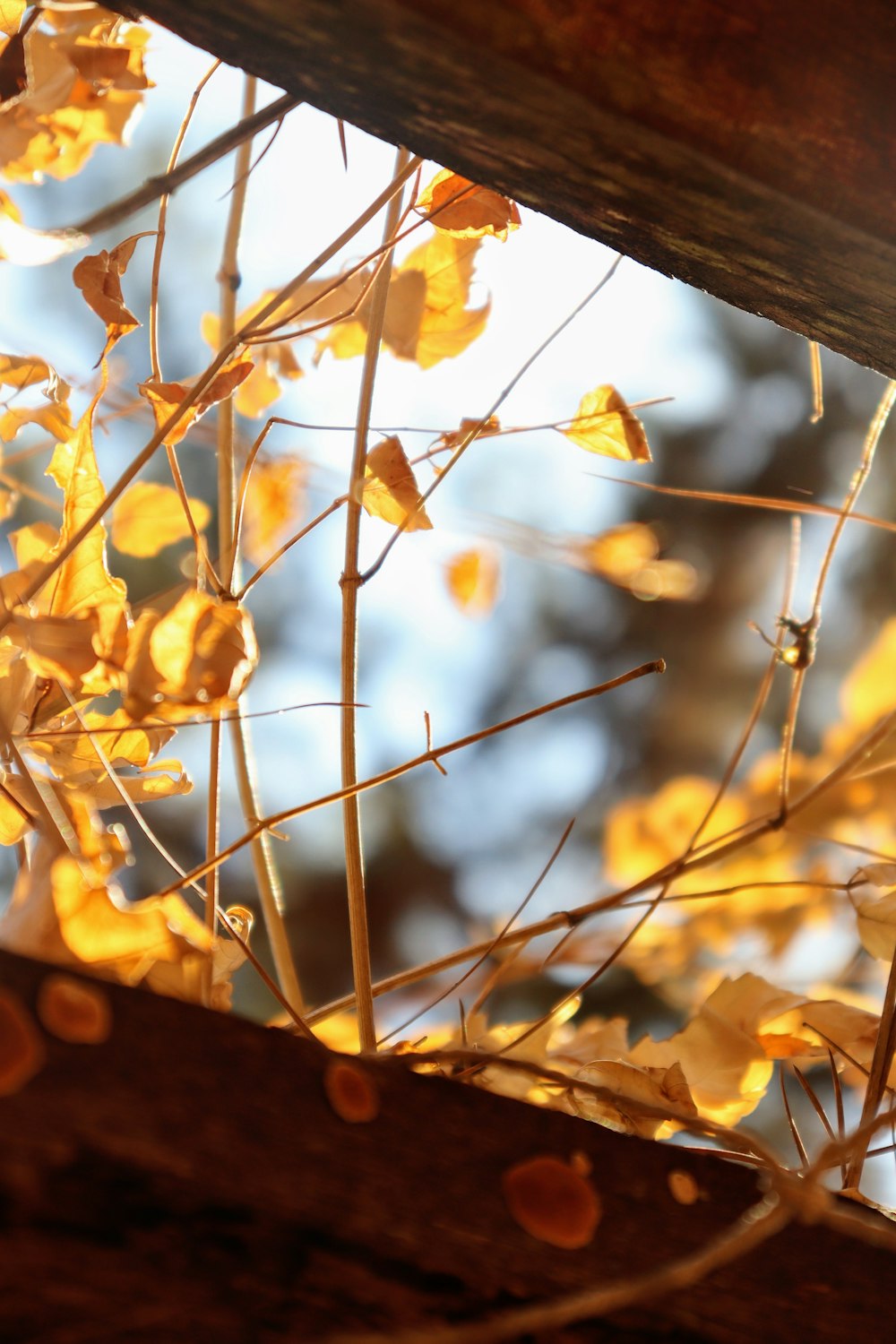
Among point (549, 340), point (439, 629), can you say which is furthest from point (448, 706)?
point (549, 340)

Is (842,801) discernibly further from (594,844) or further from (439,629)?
(439,629)

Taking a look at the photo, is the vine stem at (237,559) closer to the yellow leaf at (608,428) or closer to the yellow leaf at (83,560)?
the yellow leaf at (83,560)

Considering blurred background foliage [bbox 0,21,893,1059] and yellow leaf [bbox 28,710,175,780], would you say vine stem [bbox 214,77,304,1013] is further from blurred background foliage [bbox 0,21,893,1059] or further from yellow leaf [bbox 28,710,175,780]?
blurred background foliage [bbox 0,21,893,1059]

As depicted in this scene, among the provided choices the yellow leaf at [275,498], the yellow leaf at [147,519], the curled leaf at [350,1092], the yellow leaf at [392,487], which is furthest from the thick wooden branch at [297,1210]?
A: the yellow leaf at [275,498]

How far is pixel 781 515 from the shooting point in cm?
196

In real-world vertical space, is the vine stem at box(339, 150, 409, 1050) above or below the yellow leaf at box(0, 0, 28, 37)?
below

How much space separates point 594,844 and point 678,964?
0.84 metres

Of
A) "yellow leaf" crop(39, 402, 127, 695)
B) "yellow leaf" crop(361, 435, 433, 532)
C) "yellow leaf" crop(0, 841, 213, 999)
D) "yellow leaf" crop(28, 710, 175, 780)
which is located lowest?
"yellow leaf" crop(0, 841, 213, 999)

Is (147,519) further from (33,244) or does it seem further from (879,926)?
(879,926)

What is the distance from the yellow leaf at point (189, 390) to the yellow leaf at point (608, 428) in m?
0.15

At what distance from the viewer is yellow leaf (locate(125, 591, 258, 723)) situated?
32cm

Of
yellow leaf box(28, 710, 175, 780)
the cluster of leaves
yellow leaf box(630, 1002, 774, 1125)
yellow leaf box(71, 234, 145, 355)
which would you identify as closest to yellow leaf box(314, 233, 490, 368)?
the cluster of leaves

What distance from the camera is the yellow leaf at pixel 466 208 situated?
39cm

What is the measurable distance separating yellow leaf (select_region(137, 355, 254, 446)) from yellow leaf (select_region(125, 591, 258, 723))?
87 mm
